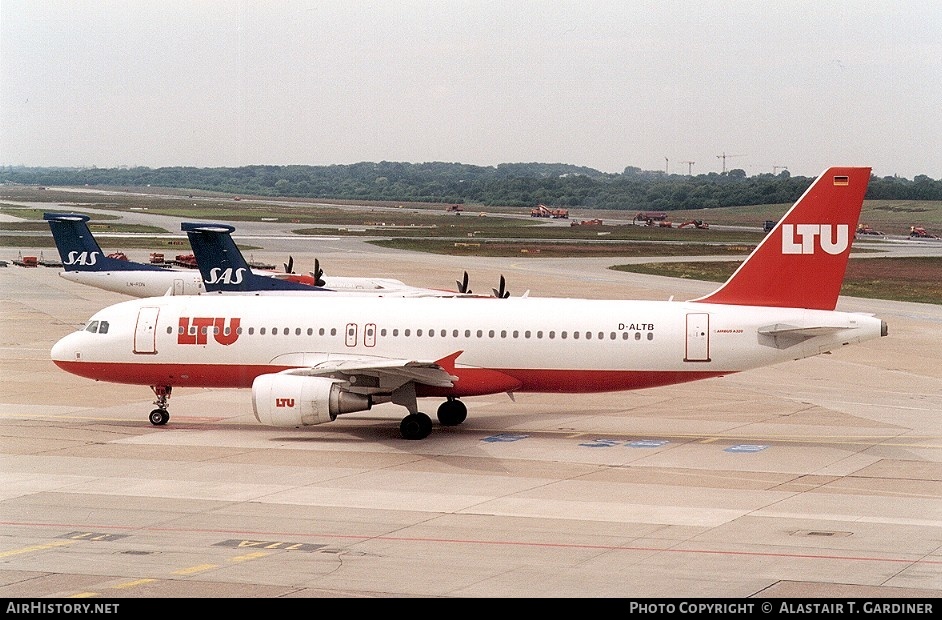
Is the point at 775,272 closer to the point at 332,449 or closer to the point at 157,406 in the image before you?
the point at 332,449

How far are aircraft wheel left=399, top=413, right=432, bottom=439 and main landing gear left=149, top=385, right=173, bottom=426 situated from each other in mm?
7738

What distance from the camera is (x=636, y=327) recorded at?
36250mm

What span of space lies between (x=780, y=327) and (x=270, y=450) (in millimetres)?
14993

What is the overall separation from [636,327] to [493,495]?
31.7 ft

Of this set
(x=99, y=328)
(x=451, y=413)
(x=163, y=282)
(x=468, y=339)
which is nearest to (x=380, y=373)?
(x=468, y=339)

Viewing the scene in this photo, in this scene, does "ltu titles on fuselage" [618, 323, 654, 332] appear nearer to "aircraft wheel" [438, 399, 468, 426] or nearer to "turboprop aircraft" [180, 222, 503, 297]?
"aircraft wheel" [438, 399, 468, 426]

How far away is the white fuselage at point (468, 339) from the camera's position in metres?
35.8

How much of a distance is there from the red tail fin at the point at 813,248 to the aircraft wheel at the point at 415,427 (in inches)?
403

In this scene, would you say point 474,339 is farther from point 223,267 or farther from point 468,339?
point 223,267

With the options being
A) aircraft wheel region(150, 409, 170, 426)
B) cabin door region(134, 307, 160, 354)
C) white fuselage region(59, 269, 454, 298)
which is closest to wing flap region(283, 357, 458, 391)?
aircraft wheel region(150, 409, 170, 426)

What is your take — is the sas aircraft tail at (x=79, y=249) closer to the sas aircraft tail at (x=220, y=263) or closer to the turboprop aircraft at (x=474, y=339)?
the sas aircraft tail at (x=220, y=263)

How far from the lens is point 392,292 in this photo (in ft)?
192

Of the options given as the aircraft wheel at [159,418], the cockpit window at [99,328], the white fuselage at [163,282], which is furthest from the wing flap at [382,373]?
the white fuselage at [163,282]

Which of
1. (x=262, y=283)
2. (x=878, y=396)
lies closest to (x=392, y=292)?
(x=262, y=283)
